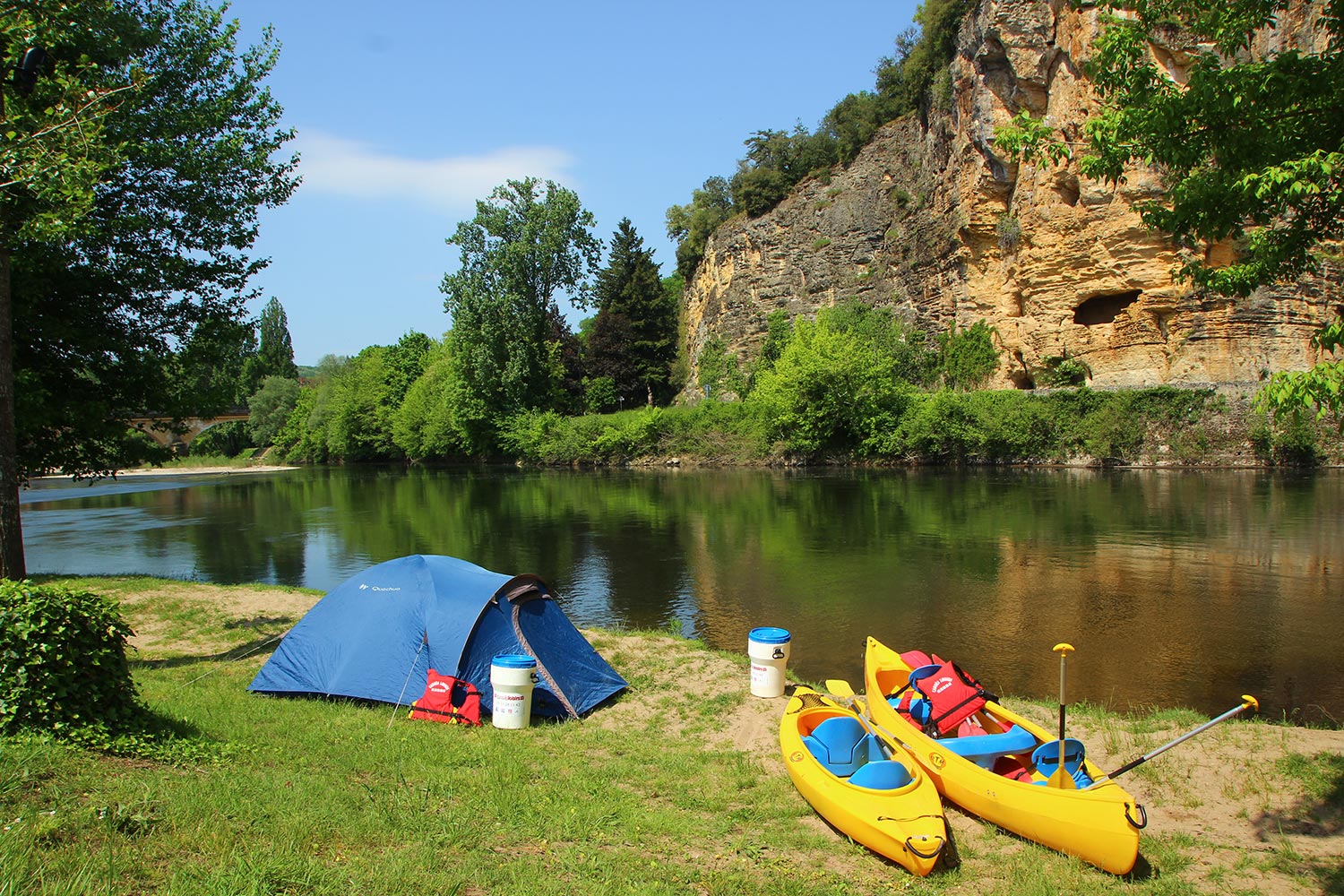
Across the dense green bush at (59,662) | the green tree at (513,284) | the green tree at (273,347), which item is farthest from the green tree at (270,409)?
the dense green bush at (59,662)

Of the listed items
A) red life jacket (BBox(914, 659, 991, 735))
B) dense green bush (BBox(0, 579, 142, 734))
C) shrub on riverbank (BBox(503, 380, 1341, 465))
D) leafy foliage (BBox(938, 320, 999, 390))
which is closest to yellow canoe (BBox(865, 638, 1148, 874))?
red life jacket (BBox(914, 659, 991, 735))

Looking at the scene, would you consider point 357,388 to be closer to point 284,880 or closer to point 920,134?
point 920,134

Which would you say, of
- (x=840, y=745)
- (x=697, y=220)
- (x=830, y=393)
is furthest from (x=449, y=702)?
(x=697, y=220)

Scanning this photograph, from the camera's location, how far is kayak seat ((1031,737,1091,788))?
618 cm

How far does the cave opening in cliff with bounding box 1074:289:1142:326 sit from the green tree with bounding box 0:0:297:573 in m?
39.8

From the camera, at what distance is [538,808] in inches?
233

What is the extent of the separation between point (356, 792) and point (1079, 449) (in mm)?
41841

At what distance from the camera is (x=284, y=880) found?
4.10 metres

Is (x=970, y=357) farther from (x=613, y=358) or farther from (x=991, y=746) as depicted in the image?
(x=991, y=746)

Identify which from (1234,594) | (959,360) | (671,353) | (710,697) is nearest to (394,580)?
(710,697)

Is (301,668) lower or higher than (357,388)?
lower

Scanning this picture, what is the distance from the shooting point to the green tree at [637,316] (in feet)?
212

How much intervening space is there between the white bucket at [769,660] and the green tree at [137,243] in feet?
33.9

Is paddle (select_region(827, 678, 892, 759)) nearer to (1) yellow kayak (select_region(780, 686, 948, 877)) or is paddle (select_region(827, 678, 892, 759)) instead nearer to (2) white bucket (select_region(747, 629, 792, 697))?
(1) yellow kayak (select_region(780, 686, 948, 877))
